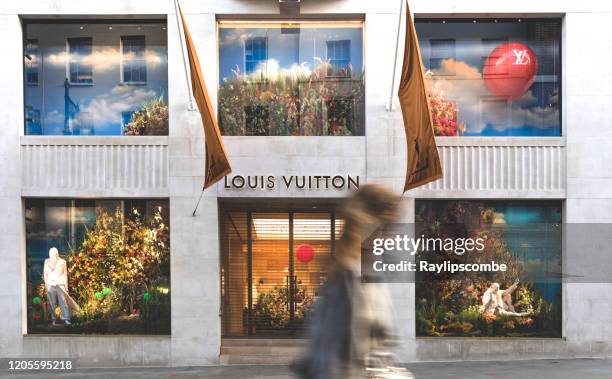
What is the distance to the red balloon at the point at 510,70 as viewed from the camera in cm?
1285

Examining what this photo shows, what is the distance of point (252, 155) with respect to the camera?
1245 cm

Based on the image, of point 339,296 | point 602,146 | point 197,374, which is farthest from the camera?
point 602,146

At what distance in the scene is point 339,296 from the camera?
12.7 ft

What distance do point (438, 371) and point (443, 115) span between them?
17.0 ft

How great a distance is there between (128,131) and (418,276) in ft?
22.2

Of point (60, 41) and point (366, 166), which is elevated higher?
point (60, 41)

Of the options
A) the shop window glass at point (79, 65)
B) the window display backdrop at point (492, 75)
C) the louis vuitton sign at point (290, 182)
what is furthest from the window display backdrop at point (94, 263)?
the window display backdrop at point (492, 75)

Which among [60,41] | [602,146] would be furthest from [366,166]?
[60,41]

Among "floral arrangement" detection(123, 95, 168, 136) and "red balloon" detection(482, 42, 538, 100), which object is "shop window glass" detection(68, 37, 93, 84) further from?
"red balloon" detection(482, 42, 538, 100)

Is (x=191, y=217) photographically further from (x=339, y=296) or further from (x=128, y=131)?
(x=339, y=296)

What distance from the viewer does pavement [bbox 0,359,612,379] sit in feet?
35.5

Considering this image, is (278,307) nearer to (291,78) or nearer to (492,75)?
(291,78)

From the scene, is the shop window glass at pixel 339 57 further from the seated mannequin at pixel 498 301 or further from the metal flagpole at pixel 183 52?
the seated mannequin at pixel 498 301

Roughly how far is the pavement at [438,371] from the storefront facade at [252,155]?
0.33 meters
